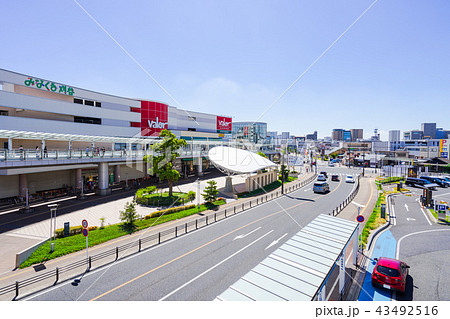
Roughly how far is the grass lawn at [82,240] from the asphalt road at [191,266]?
393 centimetres

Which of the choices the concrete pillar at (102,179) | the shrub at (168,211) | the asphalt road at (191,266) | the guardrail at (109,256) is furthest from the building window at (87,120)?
the asphalt road at (191,266)

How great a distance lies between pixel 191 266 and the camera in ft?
43.8

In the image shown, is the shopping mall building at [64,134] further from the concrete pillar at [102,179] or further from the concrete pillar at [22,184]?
the concrete pillar at [102,179]

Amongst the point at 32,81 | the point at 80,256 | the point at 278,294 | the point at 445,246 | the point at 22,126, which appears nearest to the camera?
the point at 278,294

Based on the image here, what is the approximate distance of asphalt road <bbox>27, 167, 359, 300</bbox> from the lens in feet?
35.3

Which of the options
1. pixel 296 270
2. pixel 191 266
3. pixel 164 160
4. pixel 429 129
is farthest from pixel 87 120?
pixel 429 129

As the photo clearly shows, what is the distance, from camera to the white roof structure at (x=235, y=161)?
3441cm

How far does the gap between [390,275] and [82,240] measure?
1961 centimetres

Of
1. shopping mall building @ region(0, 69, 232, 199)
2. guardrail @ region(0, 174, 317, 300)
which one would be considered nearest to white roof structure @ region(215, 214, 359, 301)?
guardrail @ region(0, 174, 317, 300)

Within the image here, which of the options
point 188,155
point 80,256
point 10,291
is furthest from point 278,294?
point 188,155

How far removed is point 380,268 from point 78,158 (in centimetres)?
3045

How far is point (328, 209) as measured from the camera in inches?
1037

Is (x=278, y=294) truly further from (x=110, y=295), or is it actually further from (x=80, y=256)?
(x=80, y=256)

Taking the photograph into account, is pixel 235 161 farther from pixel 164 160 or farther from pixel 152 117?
pixel 152 117
